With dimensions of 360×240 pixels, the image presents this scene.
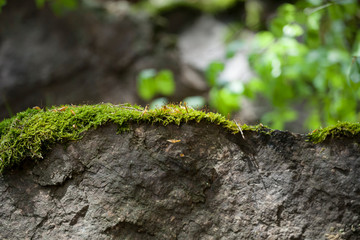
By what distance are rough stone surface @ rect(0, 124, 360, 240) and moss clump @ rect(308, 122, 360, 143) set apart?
0.13 ft

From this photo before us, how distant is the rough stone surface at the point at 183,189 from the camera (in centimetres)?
145

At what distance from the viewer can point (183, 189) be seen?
1.51m

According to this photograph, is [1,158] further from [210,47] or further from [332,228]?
[210,47]

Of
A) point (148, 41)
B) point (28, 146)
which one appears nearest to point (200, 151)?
point (28, 146)

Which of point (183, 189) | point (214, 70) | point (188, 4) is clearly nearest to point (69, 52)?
point (188, 4)

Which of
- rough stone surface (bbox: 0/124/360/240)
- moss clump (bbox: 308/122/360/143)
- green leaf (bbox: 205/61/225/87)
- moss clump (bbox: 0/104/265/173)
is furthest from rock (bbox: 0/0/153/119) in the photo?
moss clump (bbox: 308/122/360/143)

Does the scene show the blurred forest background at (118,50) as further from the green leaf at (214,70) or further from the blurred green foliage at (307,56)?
the green leaf at (214,70)

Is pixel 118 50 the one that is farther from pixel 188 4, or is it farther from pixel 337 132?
pixel 337 132

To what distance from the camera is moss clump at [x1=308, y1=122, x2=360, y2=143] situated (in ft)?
4.97

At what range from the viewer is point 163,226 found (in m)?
1.47

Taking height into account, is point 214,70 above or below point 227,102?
above

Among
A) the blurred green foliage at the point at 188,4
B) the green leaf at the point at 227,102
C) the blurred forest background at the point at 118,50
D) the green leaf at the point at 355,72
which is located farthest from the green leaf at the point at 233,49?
the blurred green foliage at the point at 188,4

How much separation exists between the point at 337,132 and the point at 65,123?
129cm

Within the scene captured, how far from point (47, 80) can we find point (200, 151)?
4574 mm
